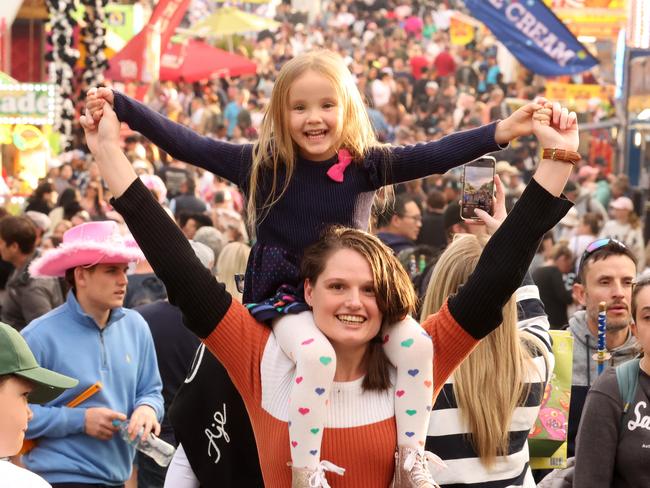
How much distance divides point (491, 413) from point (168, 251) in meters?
1.49

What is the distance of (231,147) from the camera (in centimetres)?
414

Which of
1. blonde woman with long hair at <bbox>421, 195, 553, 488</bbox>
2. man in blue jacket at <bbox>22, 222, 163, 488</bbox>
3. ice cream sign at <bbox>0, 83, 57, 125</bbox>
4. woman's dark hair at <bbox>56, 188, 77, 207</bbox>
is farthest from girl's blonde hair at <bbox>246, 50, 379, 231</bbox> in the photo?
ice cream sign at <bbox>0, 83, 57, 125</bbox>

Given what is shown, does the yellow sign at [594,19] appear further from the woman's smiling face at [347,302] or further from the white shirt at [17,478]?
the white shirt at [17,478]

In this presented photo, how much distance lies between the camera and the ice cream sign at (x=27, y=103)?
1805 centimetres

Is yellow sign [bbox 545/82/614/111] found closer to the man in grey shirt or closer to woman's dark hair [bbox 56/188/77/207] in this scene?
woman's dark hair [bbox 56/188/77/207]

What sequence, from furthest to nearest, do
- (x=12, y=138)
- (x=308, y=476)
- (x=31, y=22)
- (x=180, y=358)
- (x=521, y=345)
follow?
(x=31, y=22) → (x=12, y=138) → (x=180, y=358) → (x=521, y=345) → (x=308, y=476)

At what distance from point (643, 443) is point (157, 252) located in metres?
1.79

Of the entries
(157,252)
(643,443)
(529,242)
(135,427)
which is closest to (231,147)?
(157,252)

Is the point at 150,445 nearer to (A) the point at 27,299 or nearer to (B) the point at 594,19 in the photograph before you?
(A) the point at 27,299

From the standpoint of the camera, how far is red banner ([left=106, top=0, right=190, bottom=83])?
82.9 ft

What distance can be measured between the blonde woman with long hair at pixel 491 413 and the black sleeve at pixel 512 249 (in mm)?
884

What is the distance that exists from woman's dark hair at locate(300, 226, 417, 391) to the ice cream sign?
15021 mm

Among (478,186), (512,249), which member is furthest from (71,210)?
(512,249)

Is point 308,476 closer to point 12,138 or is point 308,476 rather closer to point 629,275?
point 629,275
